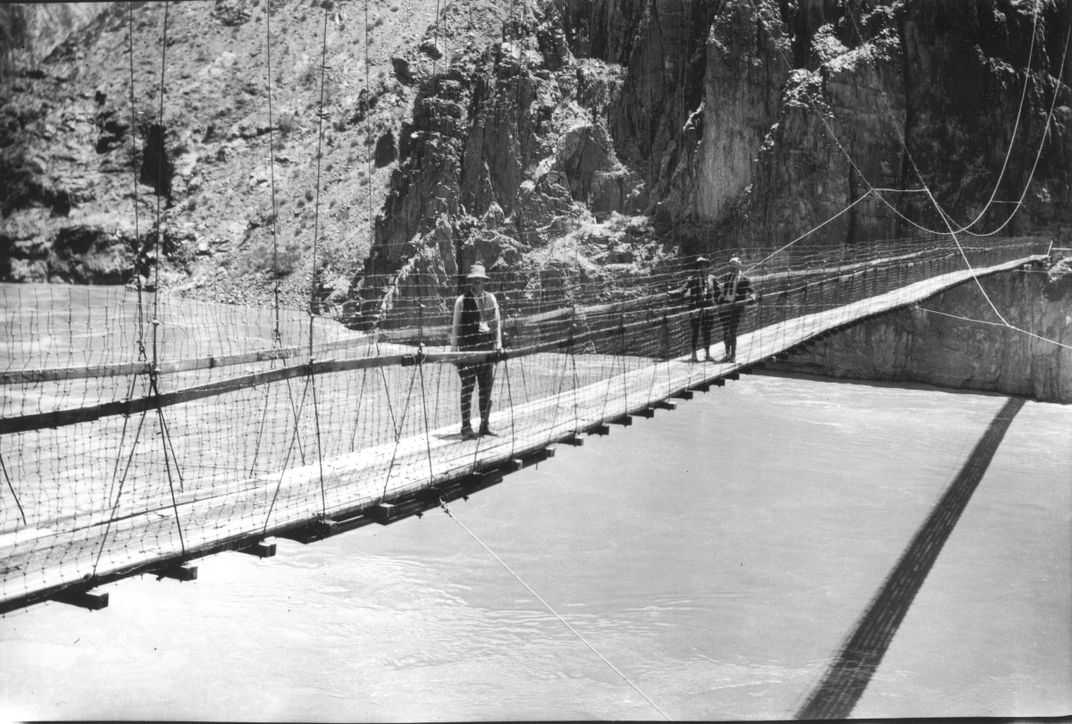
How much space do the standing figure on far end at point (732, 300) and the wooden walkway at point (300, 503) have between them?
3.65 feet

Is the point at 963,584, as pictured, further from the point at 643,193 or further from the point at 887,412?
the point at 643,193

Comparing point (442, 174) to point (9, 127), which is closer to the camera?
point (9, 127)

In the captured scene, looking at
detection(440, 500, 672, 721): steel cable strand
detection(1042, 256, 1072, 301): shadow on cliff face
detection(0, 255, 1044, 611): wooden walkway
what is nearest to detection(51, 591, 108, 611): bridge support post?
detection(0, 255, 1044, 611): wooden walkway

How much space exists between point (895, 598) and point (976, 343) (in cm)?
599

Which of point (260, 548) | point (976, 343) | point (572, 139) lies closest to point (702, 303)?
point (260, 548)

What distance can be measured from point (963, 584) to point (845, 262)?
5.97 metres

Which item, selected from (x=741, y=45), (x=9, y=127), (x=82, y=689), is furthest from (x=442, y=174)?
(x=82, y=689)

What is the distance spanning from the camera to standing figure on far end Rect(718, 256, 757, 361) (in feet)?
21.6

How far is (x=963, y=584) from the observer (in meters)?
7.63

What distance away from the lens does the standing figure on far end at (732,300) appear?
6585 mm

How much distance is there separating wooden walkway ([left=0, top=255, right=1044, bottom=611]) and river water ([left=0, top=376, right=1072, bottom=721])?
143cm

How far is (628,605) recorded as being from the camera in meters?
7.47

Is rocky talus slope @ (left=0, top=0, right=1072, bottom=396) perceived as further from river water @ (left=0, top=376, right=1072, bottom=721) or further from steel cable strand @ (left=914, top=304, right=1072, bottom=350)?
river water @ (left=0, top=376, right=1072, bottom=721)

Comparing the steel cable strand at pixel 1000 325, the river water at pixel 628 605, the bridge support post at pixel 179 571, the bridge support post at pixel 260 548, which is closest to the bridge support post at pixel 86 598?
the bridge support post at pixel 179 571
